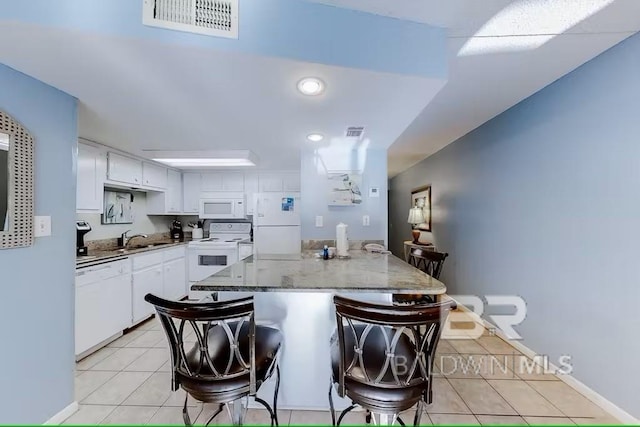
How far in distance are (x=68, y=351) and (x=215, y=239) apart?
3148 millimetres

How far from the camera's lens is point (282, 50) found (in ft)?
4.56

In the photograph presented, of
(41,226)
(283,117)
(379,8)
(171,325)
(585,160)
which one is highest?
(379,8)

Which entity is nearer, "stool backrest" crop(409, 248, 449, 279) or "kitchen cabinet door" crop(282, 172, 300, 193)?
"stool backrest" crop(409, 248, 449, 279)

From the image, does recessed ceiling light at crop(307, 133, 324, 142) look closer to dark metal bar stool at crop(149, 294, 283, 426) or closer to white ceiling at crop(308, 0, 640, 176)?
white ceiling at crop(308, 0, 640, 176)

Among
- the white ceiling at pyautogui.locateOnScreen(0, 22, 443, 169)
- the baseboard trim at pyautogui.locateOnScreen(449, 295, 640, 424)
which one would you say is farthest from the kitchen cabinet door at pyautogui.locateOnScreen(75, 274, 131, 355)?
the baseboard trim at pyautogui.locateOnScreen(449, 295, 640, 424)

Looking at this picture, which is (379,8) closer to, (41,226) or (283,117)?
(283,117)

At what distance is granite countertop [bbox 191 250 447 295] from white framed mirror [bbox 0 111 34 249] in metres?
0.94

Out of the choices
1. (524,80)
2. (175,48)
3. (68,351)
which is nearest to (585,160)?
(524,80)

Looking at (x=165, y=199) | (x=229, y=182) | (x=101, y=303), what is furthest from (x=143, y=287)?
(x=229, y=182)

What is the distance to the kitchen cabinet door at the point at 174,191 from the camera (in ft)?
15.0

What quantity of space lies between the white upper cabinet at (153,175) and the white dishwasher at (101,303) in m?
1.28

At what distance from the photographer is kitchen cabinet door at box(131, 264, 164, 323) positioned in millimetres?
3273

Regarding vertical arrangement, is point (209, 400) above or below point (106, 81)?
below

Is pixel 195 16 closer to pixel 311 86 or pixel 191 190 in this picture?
pixel 311 86
